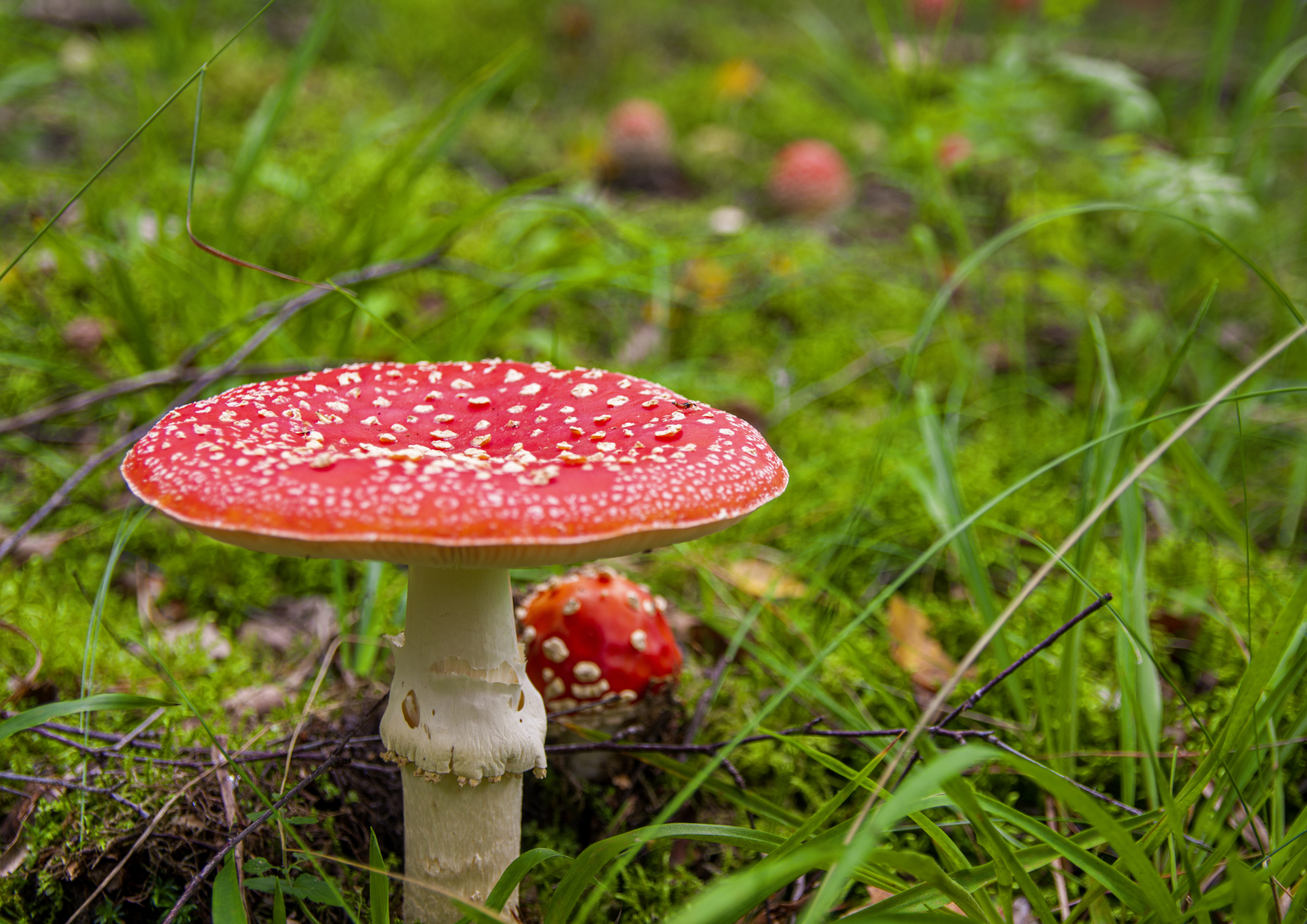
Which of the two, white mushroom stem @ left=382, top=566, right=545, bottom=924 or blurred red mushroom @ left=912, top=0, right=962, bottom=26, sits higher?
blurred red mushroom @ left=912, top=0, right=962, bottom=26

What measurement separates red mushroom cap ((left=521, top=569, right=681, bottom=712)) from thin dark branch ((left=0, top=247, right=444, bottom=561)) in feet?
3.57

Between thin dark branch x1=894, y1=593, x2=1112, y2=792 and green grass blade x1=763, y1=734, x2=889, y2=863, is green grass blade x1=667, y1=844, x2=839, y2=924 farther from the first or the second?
thin dark branch x1=894, y1=593, x2=1112, y2=792

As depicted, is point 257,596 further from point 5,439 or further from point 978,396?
point 978,396

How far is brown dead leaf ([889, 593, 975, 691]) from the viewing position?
255 centimetres

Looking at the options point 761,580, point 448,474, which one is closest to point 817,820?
point 448,474

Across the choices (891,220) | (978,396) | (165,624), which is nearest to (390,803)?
(165,624)

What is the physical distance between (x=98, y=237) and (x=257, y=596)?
167 centimetres

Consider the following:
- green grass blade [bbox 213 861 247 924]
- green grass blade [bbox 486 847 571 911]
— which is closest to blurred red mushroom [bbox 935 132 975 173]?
green grass blade [bbox 486 847 571 911]

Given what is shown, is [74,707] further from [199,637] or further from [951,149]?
[951,149]

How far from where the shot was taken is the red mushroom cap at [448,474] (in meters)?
1.22

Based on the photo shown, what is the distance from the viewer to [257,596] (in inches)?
113

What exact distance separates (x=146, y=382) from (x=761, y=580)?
221 centimetres

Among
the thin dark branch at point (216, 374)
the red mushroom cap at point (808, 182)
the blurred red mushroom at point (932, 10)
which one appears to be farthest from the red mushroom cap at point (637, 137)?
the thin dark branch at point (216, 374)

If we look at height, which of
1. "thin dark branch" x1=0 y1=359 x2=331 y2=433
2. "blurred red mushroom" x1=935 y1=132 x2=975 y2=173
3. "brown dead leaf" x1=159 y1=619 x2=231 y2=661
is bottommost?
"brown dead leaf" x1=159 y1=619 x2=231 y2=661
